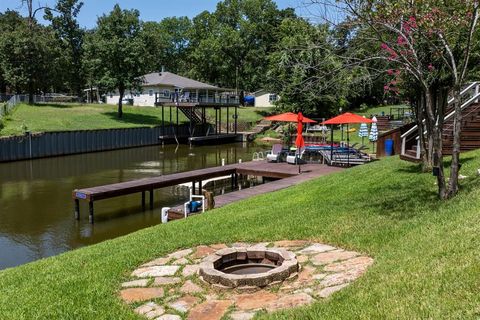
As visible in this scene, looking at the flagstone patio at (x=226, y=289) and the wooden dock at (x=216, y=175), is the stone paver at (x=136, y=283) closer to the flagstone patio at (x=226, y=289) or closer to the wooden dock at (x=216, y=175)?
the flagstone patio at (x=226, y=289)

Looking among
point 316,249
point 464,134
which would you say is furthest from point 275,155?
point 316,249

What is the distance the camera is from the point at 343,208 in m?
8.75

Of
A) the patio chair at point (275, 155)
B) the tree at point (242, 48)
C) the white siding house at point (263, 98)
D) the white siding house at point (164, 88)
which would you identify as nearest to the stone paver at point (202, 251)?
the patio chair at point (275, 155)

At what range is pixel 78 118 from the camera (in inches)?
1578

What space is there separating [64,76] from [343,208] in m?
53.3

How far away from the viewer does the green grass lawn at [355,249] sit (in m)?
4.09

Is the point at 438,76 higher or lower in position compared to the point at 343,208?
higher

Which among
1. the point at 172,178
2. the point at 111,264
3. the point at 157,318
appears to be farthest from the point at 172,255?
the point at 172,178

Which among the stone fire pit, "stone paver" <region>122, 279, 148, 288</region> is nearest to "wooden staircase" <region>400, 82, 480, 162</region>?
the stone fire pit

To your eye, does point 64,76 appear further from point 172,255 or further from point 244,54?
point 172,255

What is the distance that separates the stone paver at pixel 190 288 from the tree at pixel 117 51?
130 feet

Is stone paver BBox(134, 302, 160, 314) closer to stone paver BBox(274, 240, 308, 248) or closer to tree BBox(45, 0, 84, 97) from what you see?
stone paver BBox(274, 240, 308, 248)

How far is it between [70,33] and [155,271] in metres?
58.8

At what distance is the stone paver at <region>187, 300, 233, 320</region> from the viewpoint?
15.1 ft
